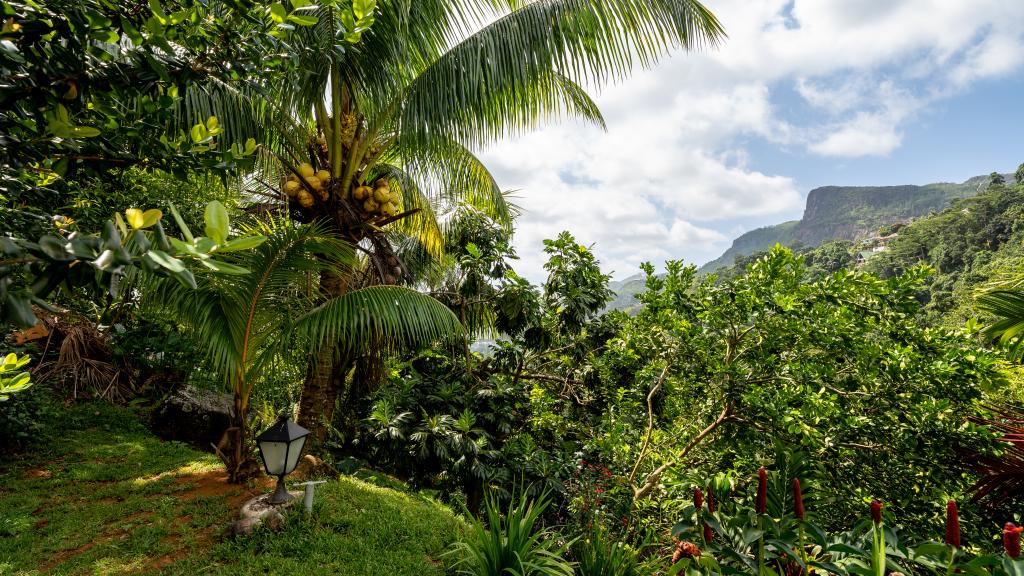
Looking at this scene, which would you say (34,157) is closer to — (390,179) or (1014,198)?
(390,179)

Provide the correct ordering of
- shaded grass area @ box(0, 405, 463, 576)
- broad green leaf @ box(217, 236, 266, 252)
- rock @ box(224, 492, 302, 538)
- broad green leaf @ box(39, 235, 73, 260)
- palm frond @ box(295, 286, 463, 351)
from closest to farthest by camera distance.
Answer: broad green leaf @ box(39, 235, 73, 260) → broad green leaf @ box(217, 236, 266, 252) → shaded grass area @ box(0, 405, 463, 576) → rock @ box(224, 492, 302, 538) → palm frond @ box(295, 286, 463, 351)

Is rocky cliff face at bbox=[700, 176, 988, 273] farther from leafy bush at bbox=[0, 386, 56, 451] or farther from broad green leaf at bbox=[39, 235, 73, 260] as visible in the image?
broad green leaf at bbox=[39, 235, 73, 260]

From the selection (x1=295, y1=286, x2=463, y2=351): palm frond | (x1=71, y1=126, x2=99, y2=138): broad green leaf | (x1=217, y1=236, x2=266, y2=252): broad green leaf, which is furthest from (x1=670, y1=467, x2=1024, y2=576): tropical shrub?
(x1=295, y1=286, x2=463, y2=351): palm frond

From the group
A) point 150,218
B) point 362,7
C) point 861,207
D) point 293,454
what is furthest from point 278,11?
point 861,207

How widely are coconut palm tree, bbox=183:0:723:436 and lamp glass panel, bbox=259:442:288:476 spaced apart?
1387 mm

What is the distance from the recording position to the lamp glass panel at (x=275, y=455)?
3828 mm

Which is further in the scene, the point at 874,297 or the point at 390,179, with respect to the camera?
the point at 390,179

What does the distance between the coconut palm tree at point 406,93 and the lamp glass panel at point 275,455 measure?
4.55 ft

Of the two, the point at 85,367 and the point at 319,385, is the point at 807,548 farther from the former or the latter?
the point at 85,367

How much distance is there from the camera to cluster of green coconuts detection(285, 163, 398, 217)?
514 cm

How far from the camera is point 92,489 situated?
5121mm

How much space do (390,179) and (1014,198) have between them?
65807mm

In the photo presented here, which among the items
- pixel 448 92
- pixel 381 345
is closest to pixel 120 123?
pixel 448 92

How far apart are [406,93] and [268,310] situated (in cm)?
265
